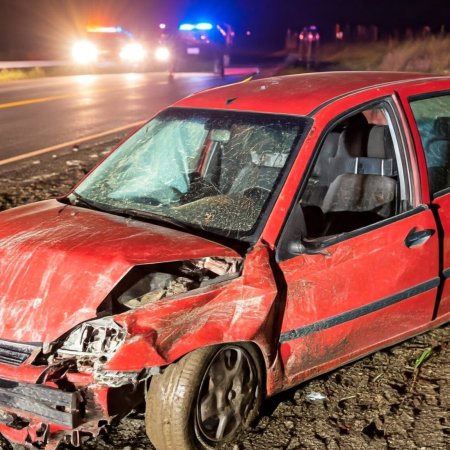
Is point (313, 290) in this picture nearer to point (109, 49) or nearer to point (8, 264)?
point (8, 264)

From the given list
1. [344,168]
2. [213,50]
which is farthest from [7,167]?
[213,50]

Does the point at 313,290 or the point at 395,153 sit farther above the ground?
the point at 395,153

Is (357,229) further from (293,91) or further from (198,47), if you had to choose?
(198,47)

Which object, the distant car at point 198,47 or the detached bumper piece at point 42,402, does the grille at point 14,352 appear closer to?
the detached bumper piece at point 42,402

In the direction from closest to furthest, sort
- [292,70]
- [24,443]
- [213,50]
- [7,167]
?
[24,443] < [7,167] < [292,70] < [213,50]

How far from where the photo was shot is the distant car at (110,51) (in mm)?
28016

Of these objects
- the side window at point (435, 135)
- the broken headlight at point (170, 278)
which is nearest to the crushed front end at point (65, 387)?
the broken headlight at point (170, 278)

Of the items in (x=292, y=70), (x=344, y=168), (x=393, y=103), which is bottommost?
(x=292, y=70)

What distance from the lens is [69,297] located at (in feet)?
8.99

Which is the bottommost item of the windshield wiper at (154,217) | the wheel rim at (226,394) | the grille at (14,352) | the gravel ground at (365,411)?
the gravel ground at (365,411)

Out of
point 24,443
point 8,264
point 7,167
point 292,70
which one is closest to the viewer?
point 24,443

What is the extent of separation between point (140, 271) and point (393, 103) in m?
1.57

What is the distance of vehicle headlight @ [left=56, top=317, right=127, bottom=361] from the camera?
2717 mm

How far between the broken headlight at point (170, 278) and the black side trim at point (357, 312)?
38 cm
